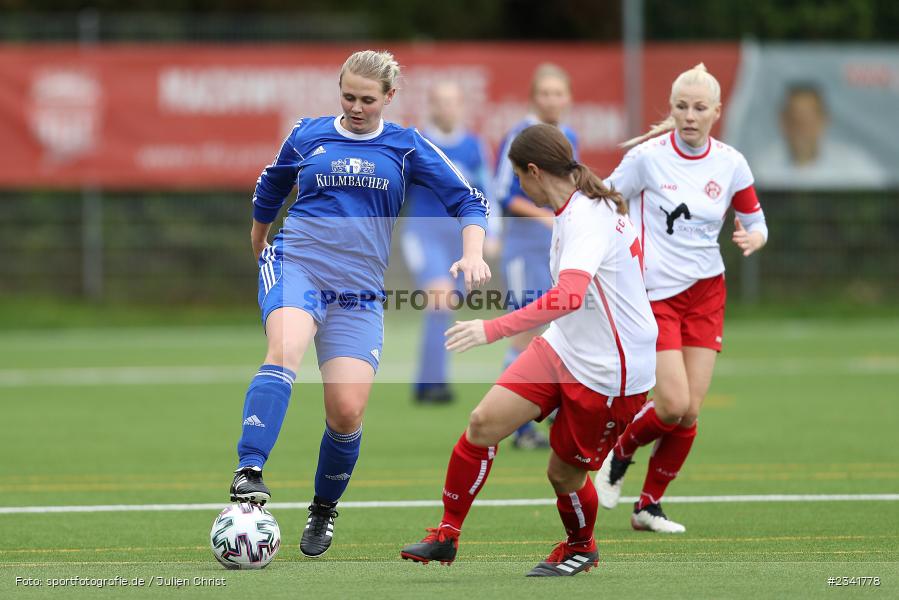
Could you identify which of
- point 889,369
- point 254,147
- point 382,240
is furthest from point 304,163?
point 254,147

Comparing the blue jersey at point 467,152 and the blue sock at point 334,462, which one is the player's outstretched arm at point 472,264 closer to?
the blue sock at point 334,462

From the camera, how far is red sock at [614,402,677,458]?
295 inches

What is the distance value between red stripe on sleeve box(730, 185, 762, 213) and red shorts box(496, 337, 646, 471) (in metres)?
1.94

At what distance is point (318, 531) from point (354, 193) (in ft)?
5.03

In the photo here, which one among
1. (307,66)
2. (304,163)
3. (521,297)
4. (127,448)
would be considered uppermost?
(307,66)

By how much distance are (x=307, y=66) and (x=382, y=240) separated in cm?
1294

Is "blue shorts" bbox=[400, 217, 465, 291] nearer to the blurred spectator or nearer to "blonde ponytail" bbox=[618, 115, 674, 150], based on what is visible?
"blonde ponytail" bbox=[618, 115, 674, 150]

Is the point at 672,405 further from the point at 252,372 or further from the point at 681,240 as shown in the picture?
the point at 252,372

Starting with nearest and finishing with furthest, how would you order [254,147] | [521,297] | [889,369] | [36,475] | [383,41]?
[36,475] < [521,297] < [889,369] < [254,147] < [383,41]

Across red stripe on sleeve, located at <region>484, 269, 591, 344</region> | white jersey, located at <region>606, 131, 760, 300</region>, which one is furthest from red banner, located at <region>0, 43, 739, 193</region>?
red stripe on sleeve, located at <region>484, 269, 591, 344</region>

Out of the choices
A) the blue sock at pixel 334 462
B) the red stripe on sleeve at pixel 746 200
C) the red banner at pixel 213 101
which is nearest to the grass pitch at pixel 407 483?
the blue sock at pixel 334 462

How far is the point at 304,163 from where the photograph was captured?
22.0ft

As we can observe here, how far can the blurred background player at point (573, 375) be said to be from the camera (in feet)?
19.6

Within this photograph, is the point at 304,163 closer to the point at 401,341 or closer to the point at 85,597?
the point at 85,597
